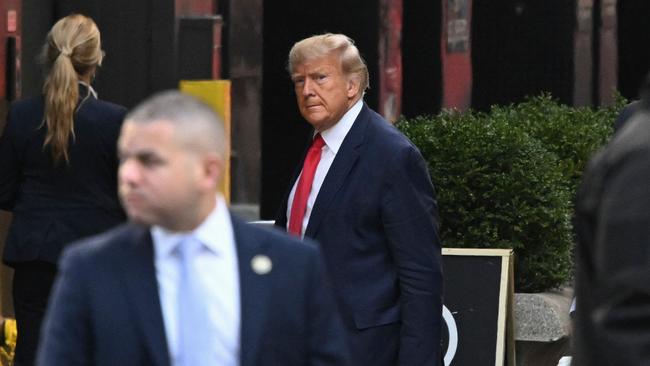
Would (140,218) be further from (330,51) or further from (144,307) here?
(330,51)

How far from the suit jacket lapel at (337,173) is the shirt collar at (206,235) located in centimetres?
229

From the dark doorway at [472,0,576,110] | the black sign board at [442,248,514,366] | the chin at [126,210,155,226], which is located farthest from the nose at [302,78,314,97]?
the dark doorway at [472,0,576,110]

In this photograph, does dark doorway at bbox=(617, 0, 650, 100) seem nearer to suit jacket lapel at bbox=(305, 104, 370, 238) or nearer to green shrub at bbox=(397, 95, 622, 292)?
green shrub at bbox=(397, 95, 622, 292)

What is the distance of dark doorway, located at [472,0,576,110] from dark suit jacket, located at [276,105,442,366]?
9.66 m

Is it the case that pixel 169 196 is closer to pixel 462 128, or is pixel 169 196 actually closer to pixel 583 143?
pixel 462 128

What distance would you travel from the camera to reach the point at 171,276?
375cm

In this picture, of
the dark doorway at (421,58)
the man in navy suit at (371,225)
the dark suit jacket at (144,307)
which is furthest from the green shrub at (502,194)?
the dark suit jacket at (144,307)

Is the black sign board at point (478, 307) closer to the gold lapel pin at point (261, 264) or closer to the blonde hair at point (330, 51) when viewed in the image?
the blonde hair at point (330, 51)

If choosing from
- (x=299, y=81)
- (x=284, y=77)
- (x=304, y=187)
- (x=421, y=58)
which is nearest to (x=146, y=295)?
(x=304, y=187)

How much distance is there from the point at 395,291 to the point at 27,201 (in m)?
1.59

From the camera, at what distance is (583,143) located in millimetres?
11453

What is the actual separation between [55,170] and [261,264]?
10.0 feet

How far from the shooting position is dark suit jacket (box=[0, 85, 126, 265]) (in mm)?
6699

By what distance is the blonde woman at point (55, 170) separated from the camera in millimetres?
6711
